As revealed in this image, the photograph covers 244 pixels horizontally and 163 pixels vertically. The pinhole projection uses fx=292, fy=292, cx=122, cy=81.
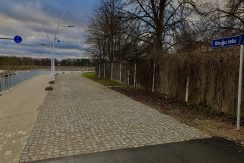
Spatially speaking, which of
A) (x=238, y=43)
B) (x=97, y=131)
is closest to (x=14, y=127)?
(x=97, y=131)

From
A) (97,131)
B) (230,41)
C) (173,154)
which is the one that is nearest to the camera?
(173,154)

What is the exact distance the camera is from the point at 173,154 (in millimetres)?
5492

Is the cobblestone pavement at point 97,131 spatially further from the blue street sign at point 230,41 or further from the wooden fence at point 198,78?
the blue street sign at point 230,41

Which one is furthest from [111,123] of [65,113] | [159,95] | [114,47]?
[114,47]

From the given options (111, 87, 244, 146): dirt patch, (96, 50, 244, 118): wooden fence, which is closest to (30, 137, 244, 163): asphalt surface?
(111, 87, 244, 146): dirt patch

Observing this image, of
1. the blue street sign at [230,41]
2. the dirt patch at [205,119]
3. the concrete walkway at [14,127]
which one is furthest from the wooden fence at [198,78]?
the concrete walkway at [14,127]

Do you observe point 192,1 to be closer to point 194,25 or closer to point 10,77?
point 194,25

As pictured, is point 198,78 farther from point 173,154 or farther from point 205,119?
point 173,154

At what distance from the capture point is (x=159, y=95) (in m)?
15.5

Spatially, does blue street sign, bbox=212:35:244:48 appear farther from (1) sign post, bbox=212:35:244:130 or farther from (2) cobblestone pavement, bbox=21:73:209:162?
(2) cobblestone pavement, bbox=21:73:209:162

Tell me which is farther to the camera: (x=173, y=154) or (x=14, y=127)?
(x=14, y=127)

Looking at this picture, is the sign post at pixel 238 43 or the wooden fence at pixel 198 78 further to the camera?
the wooden fence at pixel 198 78

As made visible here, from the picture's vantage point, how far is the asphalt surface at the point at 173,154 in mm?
5164

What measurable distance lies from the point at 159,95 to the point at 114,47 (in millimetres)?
19264
